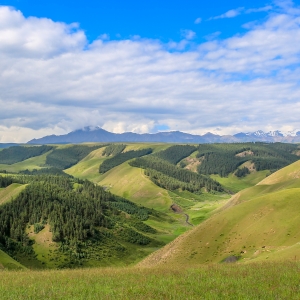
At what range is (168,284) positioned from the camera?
2364 centimetres

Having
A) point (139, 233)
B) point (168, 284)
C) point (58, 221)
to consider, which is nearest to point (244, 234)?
point (168, 284)

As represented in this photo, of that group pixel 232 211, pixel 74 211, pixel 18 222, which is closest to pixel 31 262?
pixel 18 222

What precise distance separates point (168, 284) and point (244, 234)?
4510 cm

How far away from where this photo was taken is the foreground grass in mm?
20766

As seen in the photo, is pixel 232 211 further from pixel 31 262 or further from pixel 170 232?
pixel 170 232

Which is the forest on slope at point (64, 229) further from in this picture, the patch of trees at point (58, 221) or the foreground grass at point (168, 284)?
the foreground grass at point (168, 284)

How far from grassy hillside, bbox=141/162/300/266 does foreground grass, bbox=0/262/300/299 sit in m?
27.7

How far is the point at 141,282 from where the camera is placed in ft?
80.5

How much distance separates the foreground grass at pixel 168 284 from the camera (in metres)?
20.8

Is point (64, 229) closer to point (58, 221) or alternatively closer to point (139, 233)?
point (58, 221)

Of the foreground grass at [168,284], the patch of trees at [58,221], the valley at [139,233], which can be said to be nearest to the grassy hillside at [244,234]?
the valley at [139,233]

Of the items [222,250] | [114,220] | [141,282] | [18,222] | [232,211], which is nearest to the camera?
[141,282]

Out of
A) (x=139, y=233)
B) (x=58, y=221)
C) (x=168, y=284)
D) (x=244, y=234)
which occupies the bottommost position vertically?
(x=139, y=233)

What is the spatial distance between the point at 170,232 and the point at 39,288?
14279cm
